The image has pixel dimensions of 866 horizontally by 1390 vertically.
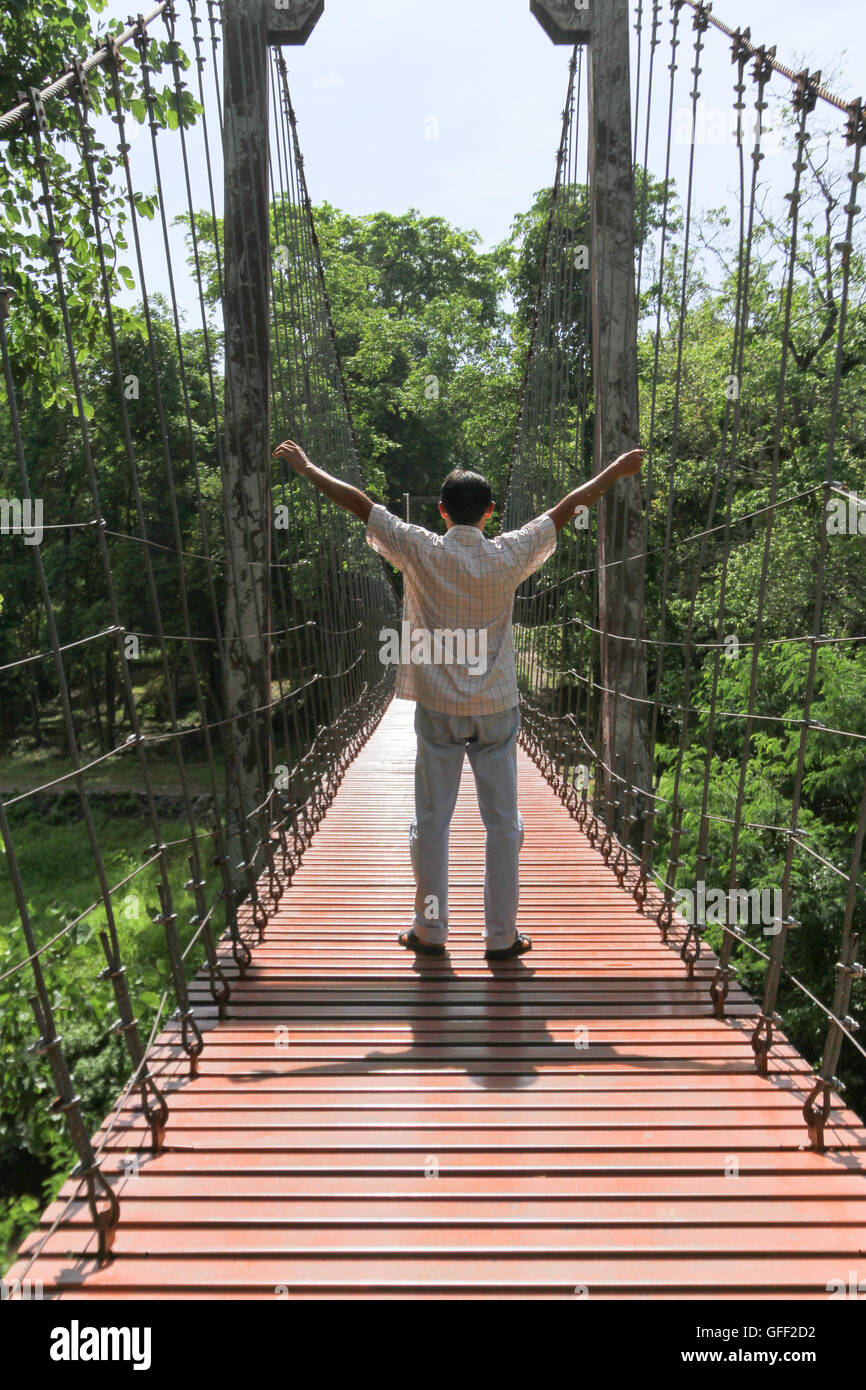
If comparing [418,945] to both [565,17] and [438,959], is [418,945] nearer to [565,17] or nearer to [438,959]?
[438,959]

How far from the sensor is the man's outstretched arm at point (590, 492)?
6.90 ft

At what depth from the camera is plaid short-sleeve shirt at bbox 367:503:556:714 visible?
2.03 meters

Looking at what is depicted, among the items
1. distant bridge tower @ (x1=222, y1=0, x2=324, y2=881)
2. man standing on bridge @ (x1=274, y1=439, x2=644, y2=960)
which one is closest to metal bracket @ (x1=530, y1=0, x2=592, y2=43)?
distant bridge tower @ (x1=222, y1=0, x2=324, y2=881)

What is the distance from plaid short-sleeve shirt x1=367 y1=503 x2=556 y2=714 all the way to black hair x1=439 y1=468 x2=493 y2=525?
2 centimetres

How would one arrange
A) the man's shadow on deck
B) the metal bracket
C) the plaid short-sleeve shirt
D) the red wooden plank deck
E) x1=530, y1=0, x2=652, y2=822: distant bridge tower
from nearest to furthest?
the red wooden plank deck → the man's shadow on deck → the plaid short-sleeve shirt → x1=530, y1=0, x2=652, y2=822: distant bridge tower → the metal bracket

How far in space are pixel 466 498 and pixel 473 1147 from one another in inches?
43.4

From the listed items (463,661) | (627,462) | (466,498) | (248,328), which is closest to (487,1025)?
(463,661)

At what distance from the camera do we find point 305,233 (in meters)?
4.88

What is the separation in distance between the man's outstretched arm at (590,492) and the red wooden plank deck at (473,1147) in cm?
86

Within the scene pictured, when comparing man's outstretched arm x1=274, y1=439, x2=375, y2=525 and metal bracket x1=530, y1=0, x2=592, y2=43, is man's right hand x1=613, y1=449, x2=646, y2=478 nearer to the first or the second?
man's outstretched arm x1=274, y1=439, x2=375, y2=525

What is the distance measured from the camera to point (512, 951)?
220cm

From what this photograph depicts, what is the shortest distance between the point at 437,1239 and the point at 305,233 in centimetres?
447

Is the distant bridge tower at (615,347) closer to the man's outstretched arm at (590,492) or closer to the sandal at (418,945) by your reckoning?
the man's outstretched arm at (590,492)
